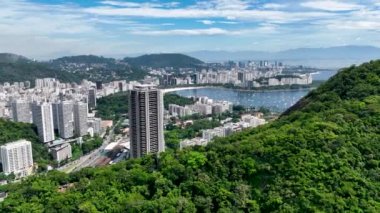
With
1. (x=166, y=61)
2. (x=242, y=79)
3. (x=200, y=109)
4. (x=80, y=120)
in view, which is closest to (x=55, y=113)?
(x=80, y=120)

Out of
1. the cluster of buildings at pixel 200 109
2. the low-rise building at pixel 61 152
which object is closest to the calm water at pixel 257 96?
the cluster of buildings at pixel 200 109

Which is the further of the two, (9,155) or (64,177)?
(9,155)

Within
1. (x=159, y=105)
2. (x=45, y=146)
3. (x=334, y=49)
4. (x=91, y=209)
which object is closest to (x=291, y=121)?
(x=91, y=209)

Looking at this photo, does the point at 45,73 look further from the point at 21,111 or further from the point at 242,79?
the point at 21,111

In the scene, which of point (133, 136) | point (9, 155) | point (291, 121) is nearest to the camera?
point (291, 121)

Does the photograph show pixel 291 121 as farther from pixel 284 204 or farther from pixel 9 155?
pixel 9 155

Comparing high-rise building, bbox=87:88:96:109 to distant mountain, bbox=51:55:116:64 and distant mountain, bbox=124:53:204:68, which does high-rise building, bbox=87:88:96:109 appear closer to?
distant mountain, bbox=124:53:204:68

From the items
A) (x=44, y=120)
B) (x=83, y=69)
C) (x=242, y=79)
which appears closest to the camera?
(x=44, y=120)

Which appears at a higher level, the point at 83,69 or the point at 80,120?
the point at 83,69
